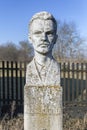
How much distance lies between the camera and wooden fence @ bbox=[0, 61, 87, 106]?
10227 mm

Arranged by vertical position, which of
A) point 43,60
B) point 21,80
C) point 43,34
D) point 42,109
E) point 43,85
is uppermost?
point 43,34

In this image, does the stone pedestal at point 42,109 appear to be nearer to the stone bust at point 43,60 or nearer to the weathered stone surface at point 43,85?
the weathered stone surface at point 43,85

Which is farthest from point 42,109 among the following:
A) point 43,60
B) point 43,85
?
point 43,60

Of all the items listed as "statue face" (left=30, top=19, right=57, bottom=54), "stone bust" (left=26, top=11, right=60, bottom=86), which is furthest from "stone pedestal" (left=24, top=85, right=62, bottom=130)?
"statue face" (left=30, top=19, right=57, bottom=54)

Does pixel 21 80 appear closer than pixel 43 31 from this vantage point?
No

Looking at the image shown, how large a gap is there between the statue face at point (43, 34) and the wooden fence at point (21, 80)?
16.7 feet

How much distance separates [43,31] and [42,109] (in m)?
1.28

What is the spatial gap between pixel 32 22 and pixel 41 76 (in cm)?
91

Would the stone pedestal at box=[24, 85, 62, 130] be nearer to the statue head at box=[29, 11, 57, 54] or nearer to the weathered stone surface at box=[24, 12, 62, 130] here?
the weathered stone surface at box=[24, 12, 62, 130]

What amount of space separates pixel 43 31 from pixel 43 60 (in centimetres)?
48

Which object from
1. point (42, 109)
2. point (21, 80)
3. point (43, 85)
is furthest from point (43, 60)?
point (21, 80)

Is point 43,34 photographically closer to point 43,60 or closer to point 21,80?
point 43,60

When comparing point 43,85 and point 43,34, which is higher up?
point 43,34

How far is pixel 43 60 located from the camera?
5.15 meters
